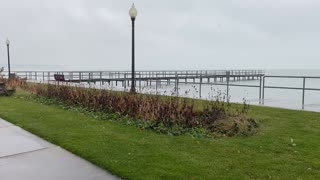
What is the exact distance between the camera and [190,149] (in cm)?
664

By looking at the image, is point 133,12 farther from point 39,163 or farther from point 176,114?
point 39,163

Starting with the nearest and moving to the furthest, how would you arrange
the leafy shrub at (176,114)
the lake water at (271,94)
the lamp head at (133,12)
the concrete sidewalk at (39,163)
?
the concrete sidewalk at (39,163), the leafy shrub at (176,114), the lake water at (271,94), the lamp head at (133,12)

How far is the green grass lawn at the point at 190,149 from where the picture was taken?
5.40m

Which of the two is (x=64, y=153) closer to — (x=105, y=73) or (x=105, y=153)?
(x=105, y=153)

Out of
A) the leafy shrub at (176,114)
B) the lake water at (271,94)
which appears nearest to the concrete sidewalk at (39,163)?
the leafy shrub at (176,114)

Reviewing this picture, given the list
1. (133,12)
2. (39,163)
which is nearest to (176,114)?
(39,163)

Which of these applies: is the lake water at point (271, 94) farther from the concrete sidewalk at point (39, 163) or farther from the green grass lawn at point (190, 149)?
the concrete sidewalk at point (39, 163)

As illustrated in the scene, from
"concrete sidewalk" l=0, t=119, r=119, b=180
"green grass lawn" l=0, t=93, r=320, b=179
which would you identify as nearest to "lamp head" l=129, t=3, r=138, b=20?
"green grass lawn" l=0, t=93, r=320, b=179

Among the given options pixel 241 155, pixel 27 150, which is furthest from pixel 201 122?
pixel 27 150

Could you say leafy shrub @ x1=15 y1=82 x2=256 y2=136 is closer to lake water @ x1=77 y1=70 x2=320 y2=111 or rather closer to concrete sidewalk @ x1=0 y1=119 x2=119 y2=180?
lake water @ x1=77 y1=70 x2=320 y2=111

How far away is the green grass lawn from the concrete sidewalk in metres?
0.21

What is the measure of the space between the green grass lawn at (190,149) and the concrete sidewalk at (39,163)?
Answer: 215mm

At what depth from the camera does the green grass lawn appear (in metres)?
5.40

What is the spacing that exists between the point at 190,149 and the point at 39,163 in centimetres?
252
